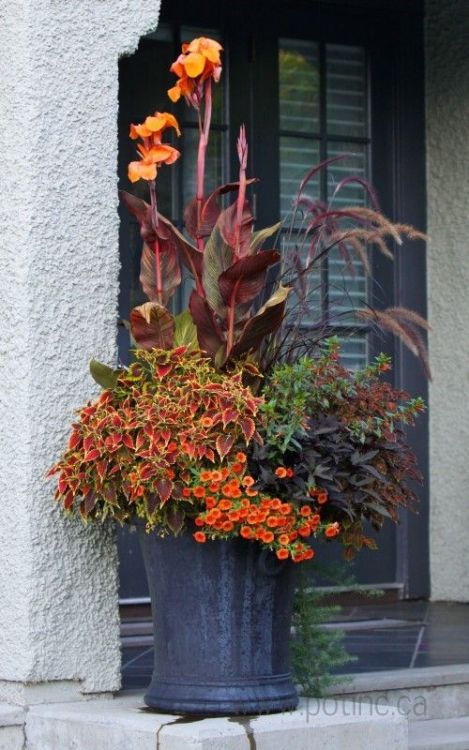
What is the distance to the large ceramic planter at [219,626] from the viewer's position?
328 centimetres

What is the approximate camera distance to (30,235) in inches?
141

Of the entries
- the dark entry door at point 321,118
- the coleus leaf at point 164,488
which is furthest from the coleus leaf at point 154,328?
the dark entry door at point 321,118

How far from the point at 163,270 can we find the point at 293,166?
2.53m

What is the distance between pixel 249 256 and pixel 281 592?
2.80 feet

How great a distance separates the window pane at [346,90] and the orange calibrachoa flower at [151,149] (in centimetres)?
272

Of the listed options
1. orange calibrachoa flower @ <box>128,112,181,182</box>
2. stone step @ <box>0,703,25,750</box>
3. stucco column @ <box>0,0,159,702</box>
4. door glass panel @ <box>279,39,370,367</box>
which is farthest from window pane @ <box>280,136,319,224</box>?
stone step @ <box>0,703,25,750</box>

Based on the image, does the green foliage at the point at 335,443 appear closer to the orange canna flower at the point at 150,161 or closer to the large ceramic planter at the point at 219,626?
the large ceramic planter at the point at 219,626

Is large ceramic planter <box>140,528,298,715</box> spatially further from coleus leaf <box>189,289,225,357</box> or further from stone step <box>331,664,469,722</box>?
stone step <box>331,664,469,722</box>

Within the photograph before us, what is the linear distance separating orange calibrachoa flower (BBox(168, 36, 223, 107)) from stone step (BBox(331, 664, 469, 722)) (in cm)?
177

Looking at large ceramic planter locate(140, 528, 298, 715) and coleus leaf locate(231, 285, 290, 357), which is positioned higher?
coleus leaf locate(231, 285, 290, 357)

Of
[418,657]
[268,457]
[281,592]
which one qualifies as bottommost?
A: [418,657]

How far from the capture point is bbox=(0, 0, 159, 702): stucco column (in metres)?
3.53

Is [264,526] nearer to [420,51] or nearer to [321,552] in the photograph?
[321,552]

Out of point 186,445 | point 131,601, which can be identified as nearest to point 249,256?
point 186,445
